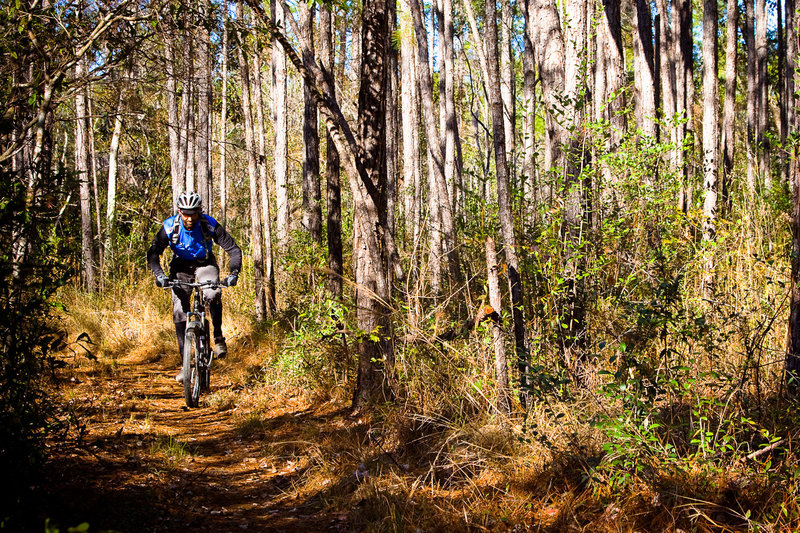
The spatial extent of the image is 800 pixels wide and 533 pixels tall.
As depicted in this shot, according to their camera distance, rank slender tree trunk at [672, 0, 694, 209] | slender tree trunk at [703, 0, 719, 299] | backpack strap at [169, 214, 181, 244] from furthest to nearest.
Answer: slender tree trunk at [672, 0, 694, 209]
slender tree trunk at [703, 0, 719, 299]
backpack strap at [169, 214, 181, 244]

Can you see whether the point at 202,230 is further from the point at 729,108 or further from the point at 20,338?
the point at 729,108

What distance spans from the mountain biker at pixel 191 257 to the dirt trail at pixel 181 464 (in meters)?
0.69

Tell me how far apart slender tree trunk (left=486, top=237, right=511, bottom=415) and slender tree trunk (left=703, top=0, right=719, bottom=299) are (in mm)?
1935

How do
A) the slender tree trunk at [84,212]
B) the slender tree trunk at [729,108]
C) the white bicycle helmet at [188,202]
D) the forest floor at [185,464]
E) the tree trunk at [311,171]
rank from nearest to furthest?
the forest floor at [185,464] → the white bicycle helmet at [188,202] → the tree trunk at [311,171] → the slender tree trunk at [84,212] → the slender tree trunk at [729,108]

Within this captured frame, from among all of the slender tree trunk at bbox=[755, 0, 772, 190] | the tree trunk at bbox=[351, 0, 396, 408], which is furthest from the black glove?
the slender tree trunk at bbox=[755, 0, 772, 190]

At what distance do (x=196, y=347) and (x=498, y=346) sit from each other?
11.0 feet

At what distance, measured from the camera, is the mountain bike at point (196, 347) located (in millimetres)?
6094

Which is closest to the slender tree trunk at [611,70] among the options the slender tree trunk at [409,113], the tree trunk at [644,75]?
the tree trunk at [644,75]

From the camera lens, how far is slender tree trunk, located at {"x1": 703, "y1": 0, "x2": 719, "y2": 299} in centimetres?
671

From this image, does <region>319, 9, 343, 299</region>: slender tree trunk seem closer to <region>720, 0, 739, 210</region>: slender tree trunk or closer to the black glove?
the black glove

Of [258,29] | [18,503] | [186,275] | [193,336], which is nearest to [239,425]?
[193,336]

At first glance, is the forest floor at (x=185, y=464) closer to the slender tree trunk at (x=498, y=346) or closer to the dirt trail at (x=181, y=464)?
the dirt trail at (x=181, y=464)

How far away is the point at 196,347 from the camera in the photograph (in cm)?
621

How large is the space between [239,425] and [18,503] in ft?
10.7
